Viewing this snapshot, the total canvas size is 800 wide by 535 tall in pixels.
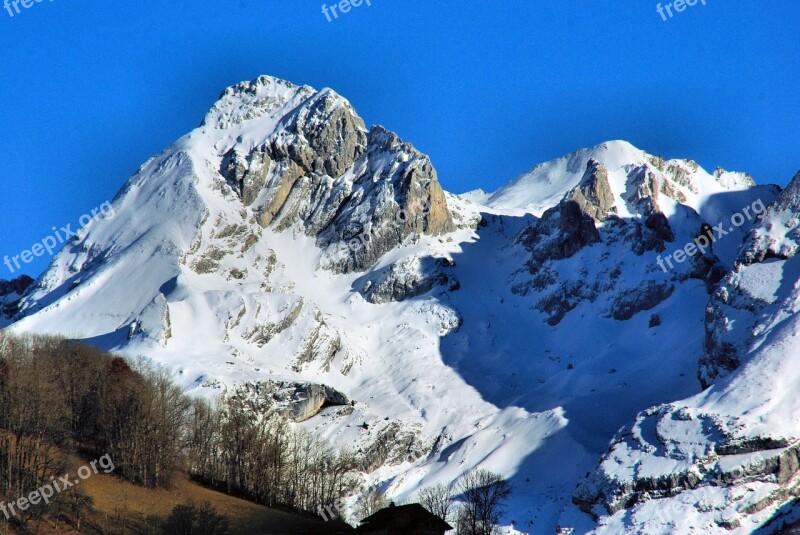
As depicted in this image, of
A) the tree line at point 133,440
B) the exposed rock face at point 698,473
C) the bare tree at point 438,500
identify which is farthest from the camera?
the exposed rock face at point 698,473

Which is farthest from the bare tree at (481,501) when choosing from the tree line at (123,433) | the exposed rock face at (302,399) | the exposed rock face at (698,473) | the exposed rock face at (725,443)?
the exposed rock face at (302,399)

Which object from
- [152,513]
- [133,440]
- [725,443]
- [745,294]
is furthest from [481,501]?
[745,294]

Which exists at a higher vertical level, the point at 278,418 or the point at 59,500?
the point at 278,418

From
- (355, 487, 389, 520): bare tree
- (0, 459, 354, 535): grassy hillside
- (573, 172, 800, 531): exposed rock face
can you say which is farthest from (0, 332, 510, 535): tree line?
(573, 172, 800, 531): exposed rock face

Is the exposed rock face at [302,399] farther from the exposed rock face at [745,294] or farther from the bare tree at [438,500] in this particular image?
the exposed rock face at [745,294]

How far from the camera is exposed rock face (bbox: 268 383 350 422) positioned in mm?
182625

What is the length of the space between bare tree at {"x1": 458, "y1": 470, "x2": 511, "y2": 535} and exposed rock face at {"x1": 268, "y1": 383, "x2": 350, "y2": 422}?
3180 cm

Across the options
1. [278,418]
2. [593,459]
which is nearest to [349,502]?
[278,418]

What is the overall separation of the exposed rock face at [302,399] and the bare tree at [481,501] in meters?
31.8

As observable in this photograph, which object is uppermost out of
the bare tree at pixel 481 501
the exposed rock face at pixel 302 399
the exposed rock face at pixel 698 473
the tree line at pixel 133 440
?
the exposed rock face at pixel 302 399

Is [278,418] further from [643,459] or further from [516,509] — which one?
[643,459]

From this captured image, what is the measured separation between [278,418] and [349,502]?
20462mm

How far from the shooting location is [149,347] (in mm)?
189500

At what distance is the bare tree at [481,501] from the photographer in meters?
127
